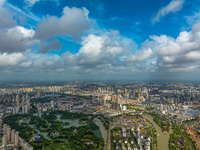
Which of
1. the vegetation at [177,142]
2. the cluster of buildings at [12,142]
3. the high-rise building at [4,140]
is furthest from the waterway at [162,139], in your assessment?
the high-rise building at [4,140]

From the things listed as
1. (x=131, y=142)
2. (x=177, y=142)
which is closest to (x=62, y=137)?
(x=131, y=142)

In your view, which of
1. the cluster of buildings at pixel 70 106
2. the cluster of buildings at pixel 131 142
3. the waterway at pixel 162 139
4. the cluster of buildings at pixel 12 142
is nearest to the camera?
the cluster of buildings at pixel 12 142

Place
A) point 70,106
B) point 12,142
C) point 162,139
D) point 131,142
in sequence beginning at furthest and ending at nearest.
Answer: point 70,106
point 162,139
point 131,142
point 12,142

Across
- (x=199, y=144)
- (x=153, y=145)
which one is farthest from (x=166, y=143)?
(x=199, y=144)

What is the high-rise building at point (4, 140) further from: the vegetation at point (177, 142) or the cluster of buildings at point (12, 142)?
the vegetation at point (177, 142)

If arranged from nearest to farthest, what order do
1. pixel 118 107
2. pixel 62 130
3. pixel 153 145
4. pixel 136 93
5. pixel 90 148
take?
pixel 90 148
pixel 153 145
pixel 62 130
pixel 118 107
pixel 136 93

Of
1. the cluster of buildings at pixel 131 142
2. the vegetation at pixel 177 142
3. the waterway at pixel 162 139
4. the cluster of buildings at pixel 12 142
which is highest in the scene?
the cluster of buildings at pixel 12 142

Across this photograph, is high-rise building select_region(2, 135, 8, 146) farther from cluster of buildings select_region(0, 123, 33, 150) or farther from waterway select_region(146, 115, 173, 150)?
waterway select_region(146, 115, 173, 150)

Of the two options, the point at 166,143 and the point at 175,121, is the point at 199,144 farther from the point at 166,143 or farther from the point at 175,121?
the point at 175,121

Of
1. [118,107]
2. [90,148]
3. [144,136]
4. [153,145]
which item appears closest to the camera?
[90,148]

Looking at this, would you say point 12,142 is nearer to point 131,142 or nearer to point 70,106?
point 131,142

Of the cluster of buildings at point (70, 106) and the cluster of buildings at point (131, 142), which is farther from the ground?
the cluster of buildings at point (70, 106)
